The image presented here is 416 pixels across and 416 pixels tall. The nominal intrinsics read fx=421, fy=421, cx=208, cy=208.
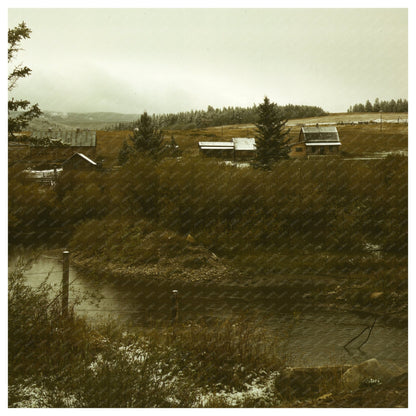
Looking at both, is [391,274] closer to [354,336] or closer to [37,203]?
[354,336]

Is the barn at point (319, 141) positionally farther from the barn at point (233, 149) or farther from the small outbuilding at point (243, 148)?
the barn at point (233, 149)

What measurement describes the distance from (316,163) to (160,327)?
15312mm

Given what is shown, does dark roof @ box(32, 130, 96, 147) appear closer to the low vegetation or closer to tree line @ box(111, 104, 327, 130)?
tree line @ box(111, 104, 327, 130)

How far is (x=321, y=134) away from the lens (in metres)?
52.9

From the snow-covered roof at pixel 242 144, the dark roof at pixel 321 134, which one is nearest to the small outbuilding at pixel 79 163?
the snow-covered roof at pixel 242 144

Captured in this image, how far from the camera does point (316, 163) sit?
966 inches

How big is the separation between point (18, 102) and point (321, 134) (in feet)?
153

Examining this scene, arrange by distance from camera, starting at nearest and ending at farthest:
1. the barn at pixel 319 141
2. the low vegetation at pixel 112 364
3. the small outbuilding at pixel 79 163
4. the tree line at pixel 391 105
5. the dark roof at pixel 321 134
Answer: the low vegetation at pixel 112 364 < the tree line at pixel 391 105 < the small outbuilding at pixel 79 163 < the barn at pixel 319 141 < the dark roof at pixel 321 134

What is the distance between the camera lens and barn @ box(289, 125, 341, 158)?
5150 cm

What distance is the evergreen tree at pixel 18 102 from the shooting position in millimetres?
9938

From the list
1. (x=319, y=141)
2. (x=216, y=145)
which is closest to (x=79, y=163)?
(x=216, y=145)

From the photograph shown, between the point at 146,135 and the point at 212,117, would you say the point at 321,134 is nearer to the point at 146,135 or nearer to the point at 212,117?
the point at 212,117

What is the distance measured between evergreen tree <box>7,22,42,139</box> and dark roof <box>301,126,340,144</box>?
45571 mm
